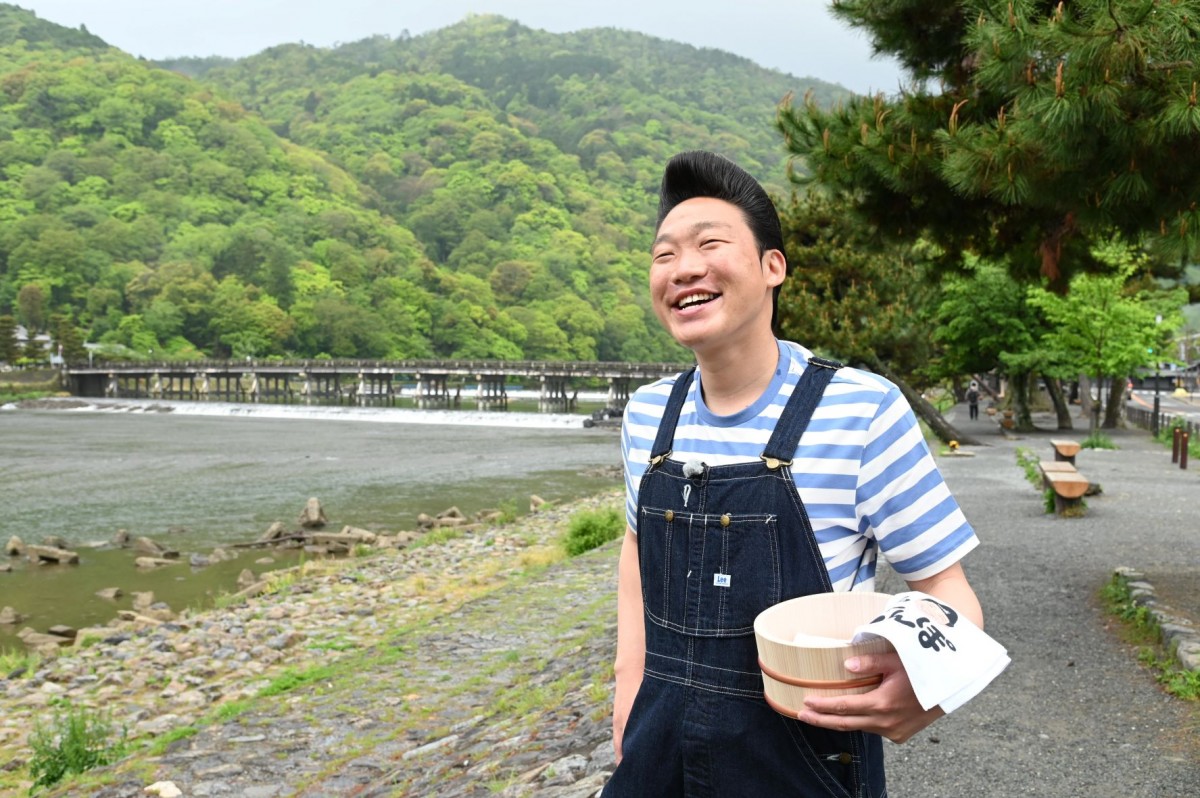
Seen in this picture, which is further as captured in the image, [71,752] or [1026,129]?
[71,752]

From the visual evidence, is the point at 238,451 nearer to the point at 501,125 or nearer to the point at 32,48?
the point at 501,125

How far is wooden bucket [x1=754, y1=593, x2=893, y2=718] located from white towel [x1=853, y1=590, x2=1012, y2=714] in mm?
50

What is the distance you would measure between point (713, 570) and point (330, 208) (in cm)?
12181

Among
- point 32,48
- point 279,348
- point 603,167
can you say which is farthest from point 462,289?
point 32,48

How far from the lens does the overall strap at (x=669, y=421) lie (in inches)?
69.0

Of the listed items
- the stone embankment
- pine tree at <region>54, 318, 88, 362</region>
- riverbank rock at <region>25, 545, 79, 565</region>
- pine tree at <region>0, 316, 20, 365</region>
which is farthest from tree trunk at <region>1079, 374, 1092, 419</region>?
pine tree at <region>54, 318, 88, 362</region>

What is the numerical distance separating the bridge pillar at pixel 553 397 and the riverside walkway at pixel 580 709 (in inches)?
2288

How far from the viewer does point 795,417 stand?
1604mm

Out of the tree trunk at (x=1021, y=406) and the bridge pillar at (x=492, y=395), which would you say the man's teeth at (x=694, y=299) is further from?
the bridge pillar at (x=492, y=395)

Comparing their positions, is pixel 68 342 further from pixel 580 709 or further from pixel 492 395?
pixel 580 709

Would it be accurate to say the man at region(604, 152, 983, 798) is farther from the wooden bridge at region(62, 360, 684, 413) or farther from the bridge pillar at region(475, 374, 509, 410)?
the bridge pillar at region(475, 374, 509, 410)

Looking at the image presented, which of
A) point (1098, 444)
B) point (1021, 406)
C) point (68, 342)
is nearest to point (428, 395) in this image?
point (68, 342)

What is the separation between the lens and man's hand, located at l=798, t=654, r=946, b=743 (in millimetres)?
1383

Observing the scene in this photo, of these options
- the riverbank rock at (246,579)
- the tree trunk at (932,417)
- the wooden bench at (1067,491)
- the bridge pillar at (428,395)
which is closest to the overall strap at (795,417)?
the wooden bench at (1067,491)
